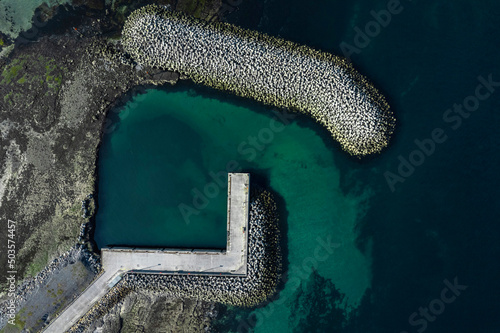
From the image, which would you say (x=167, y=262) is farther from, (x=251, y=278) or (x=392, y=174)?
(x=392, y=174)

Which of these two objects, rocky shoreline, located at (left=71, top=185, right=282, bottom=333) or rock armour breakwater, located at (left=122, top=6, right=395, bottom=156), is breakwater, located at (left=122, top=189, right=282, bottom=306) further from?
rock armour breakwater, located at (left=122, top=6, right=395, bottom=156)

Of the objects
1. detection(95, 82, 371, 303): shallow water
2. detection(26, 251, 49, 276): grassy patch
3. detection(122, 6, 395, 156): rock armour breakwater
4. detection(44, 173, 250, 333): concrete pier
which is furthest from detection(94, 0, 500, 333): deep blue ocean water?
detection(26, 251, 49, 276): grassy patch

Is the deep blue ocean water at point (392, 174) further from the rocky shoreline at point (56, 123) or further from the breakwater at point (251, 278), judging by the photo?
the rocky shoreline at point (56, 123)

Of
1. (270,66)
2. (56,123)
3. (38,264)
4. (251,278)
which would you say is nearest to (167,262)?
(251,278)

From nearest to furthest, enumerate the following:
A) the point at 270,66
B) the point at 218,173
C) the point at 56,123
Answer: the point at 270,66 → the point at 218,173 → the point at 56,123

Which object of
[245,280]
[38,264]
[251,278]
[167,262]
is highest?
[251,278]

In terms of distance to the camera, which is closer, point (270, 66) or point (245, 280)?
point (270, 66)
